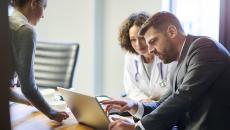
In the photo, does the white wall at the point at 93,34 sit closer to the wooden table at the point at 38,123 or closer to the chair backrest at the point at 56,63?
the chair backrest at the point at 56,63

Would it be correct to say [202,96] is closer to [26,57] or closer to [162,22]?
[162,22]

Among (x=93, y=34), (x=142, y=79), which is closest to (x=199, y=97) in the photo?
(x=142, y=79)

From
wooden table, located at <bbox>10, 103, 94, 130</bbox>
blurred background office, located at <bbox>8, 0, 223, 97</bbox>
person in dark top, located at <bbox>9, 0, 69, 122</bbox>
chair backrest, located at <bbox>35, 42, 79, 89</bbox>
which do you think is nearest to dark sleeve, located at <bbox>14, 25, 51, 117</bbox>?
person in dark top, located at <bbox>9, 0, 69, 122</bbox>

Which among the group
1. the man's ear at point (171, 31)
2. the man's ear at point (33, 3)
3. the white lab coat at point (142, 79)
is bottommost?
the white lab coat at point (142, 79)

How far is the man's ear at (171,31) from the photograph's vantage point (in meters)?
1.45

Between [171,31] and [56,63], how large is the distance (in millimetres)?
1600

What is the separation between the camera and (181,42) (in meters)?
1.46

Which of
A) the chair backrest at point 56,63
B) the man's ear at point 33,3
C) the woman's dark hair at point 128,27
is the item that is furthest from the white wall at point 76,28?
the man's ear at point 33,3

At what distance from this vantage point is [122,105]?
159cm

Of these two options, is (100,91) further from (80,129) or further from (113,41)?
(80,129)

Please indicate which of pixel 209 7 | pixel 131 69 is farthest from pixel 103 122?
pixel 209 7

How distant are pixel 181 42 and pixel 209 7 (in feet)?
5.76

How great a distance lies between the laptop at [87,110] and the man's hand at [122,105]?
6.1 inches

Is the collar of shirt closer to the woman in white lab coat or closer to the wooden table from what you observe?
the wooden table
